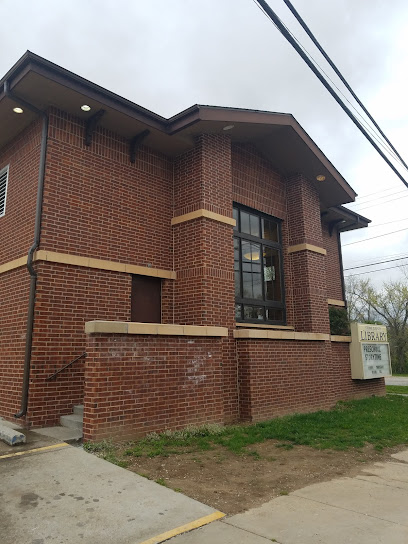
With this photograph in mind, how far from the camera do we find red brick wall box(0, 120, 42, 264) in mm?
7836

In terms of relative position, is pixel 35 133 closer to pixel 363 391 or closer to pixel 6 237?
pixel 6 237

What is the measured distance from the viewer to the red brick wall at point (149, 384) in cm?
583

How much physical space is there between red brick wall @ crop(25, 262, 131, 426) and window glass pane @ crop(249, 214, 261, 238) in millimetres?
4405

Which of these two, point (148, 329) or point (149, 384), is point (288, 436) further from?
point (148, 329)

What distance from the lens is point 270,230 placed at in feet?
37.4

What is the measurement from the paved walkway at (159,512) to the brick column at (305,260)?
6364mm

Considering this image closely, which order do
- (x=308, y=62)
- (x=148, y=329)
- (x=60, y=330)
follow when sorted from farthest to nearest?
(x=60, y=330) < (x=148, y=329) < (x=308, y=62)

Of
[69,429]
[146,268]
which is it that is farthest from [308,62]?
[69,429]

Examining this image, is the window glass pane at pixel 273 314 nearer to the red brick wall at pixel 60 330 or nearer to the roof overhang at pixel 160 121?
the roof overhang at pixel 160 121

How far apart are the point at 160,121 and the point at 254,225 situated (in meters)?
3.63

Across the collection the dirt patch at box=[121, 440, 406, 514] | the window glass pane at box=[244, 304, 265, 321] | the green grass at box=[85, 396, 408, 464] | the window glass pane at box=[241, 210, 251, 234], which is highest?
the window glass pane at box=[241, 210, 251, 234]

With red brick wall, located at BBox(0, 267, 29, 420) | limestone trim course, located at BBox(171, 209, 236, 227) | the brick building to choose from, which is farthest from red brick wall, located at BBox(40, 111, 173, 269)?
red brick wall, located at BBox(0, 267, 29, 420)

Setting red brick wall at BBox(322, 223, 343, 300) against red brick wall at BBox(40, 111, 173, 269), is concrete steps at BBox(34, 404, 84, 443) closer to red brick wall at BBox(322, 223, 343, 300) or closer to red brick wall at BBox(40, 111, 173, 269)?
red brick wall at BBox(40, 111, 173, 269)

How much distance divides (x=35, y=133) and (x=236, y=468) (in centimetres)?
700
